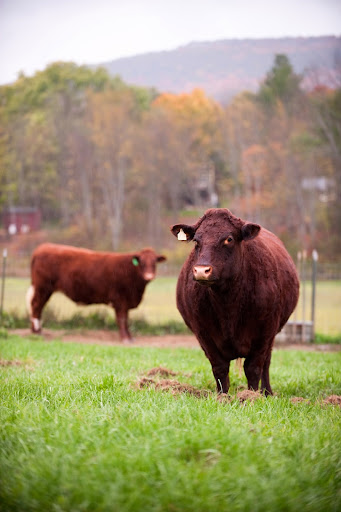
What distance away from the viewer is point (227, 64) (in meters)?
35.4

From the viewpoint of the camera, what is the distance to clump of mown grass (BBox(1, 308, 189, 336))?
14117mm

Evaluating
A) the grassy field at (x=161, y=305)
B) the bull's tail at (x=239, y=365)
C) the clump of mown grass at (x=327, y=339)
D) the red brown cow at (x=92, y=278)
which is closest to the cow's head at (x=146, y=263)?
the red brown cow at (x=92, y=278)

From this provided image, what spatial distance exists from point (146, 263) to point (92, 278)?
49.7 inches

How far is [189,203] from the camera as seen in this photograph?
47906 mm

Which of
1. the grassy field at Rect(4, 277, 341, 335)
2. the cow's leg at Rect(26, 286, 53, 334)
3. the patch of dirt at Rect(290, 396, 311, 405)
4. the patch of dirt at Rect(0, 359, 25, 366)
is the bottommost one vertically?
the grassy field at Rect(4, 277, 341, 335)

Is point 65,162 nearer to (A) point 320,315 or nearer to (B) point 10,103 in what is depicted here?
(B) point 10,103

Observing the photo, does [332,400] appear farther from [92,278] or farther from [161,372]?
[92,278]

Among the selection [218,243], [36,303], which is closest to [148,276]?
[36,303]

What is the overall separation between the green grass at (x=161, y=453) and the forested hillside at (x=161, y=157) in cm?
3075

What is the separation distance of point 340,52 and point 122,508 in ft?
94.7

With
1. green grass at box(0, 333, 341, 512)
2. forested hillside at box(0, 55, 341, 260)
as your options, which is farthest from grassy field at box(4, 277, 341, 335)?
forested hillside at box(0, 55, 341, 260)

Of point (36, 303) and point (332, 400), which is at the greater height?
point (332, 400)

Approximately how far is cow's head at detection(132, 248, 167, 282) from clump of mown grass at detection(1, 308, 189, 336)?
1706 millimetres

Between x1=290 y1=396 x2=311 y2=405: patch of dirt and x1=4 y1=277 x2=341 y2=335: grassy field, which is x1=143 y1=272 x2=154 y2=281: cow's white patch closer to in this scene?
x1=4 y1=277 x2=341 y2=335: grassy field
